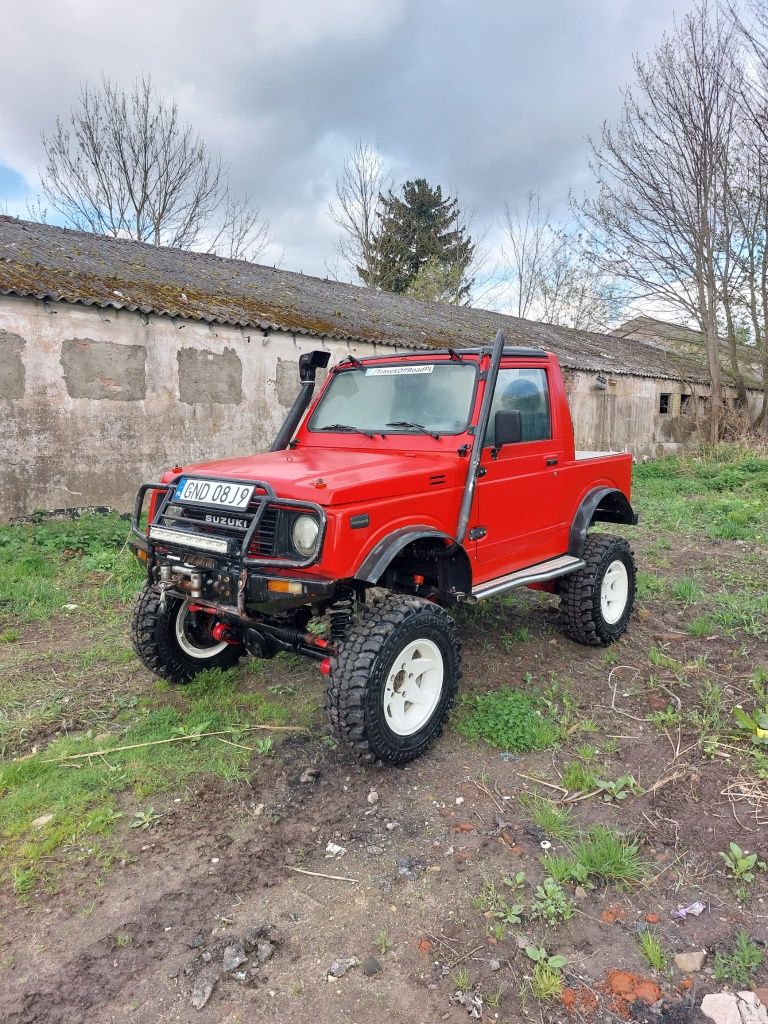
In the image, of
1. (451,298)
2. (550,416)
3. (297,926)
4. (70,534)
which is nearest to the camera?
(297,926)

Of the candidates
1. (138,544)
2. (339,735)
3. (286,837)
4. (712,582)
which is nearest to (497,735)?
(339,735)

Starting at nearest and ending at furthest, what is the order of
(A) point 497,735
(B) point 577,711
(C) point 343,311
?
(A) point 497,735
(B) point 577,711
(C) point 343,311

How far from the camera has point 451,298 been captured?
2953 centimetres

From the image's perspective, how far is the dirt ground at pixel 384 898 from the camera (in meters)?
2.05

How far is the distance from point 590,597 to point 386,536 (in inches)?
84.2

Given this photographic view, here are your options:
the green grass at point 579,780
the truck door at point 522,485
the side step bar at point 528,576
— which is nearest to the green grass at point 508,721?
the green grass at point 579,780

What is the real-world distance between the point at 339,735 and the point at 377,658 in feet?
1.38

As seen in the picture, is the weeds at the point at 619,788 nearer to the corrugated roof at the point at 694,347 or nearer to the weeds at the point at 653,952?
the weeds at the point at 653,952

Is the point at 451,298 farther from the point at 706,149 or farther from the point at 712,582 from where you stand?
the point at 712,582

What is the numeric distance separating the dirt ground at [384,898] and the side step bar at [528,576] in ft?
2.85

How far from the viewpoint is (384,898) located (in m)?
2.48

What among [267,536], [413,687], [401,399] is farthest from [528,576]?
[267,536]

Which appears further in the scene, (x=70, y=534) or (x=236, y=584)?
(x=70, y=534)

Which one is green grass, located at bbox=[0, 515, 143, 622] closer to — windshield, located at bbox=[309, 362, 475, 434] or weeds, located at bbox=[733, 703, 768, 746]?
windshield, located at bbox=[309, 362, 475, 434]
